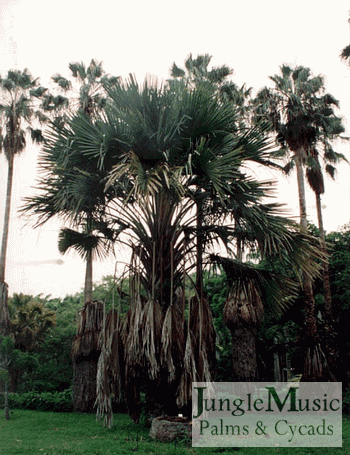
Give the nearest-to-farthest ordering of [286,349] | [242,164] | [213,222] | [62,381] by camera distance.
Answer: [242,164] → [213,222] → [286,349] → [62,381]

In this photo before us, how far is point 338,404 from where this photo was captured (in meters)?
15.0

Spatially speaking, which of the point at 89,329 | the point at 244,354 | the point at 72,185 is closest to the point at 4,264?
the point at 89,329

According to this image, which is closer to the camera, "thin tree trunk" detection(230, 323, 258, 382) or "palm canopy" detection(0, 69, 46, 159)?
"thin tree trunk" detection(230, 323, 258, 382)

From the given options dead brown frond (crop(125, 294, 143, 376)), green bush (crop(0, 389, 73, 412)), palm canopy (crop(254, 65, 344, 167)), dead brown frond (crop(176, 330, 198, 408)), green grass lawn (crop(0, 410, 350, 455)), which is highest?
palm canopy (crop(254, 65, 344, 167))

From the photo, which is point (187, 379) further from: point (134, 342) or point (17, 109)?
point (17, 109)

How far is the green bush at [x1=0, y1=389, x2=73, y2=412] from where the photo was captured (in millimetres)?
17766

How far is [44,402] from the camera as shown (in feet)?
59.8

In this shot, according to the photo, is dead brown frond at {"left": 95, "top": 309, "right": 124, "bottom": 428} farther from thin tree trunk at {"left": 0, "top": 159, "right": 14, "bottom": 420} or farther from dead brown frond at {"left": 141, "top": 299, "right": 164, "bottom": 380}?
thin tree trunk at {"left": 0, "top": 159, "right": 14, "bottom": 420}

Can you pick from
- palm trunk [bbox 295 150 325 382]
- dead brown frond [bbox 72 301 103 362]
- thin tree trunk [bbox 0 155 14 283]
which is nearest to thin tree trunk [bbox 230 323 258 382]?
palm trunk [bbox 295 150 325 382]

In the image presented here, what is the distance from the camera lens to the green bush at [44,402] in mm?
17766

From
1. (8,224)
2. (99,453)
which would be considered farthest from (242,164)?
(8,224)

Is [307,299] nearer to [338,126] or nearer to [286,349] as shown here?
[286,349]

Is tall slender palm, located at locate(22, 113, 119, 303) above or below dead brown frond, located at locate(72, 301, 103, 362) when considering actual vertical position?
above

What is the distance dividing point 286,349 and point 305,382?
4.72 m
